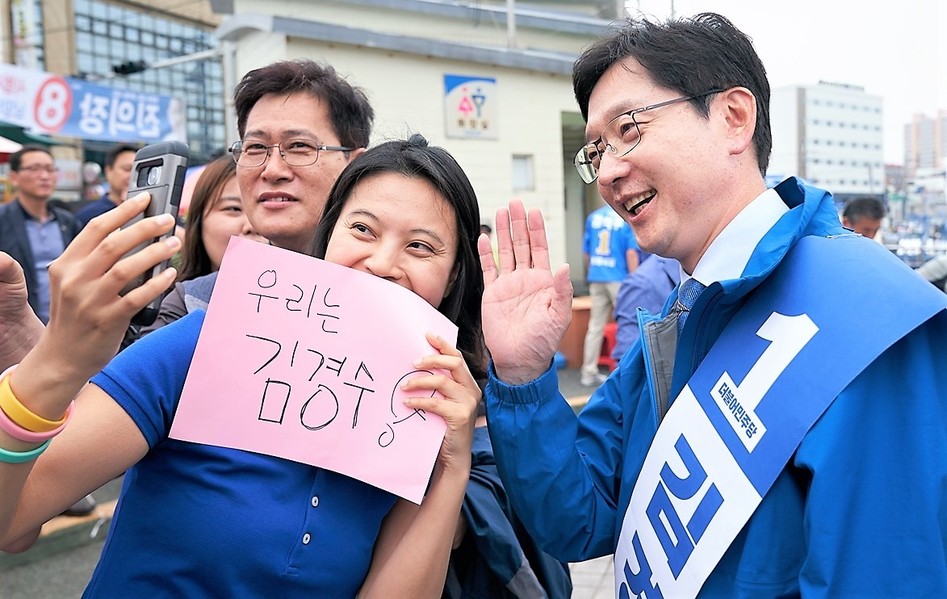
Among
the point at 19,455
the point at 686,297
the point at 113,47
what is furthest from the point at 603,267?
the point at 113,47

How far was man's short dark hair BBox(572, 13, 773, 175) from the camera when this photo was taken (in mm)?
1438

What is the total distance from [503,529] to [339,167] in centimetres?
106

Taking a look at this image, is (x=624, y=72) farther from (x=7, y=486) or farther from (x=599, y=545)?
(x=7, y=486)

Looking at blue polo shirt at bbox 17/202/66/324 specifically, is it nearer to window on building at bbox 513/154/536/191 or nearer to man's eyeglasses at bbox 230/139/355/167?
man's eyeglasses at bbox 230/139/355/167

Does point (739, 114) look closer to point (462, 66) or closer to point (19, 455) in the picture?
point (19, 455)

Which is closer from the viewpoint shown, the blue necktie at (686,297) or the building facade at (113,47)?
the blue necktie at (686,297)

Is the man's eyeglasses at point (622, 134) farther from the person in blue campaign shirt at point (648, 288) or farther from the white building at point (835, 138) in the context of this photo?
the white building at point (835, 138)

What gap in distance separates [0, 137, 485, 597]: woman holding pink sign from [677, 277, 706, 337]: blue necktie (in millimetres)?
453

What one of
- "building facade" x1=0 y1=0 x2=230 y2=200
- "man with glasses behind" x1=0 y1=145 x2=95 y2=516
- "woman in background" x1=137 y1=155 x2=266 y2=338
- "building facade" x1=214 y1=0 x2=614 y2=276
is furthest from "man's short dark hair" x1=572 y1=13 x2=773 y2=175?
"building facade" x1=0 y1=0 x2=230 y2=200

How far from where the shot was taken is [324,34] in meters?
8.73

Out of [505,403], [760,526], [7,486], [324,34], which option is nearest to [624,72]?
[505,403]

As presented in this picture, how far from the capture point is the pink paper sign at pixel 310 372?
130 cm

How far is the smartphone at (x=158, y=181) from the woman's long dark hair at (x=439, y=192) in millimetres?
501

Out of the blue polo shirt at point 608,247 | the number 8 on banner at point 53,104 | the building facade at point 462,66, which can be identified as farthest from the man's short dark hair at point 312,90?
the number 8 on banner at point 53,104
